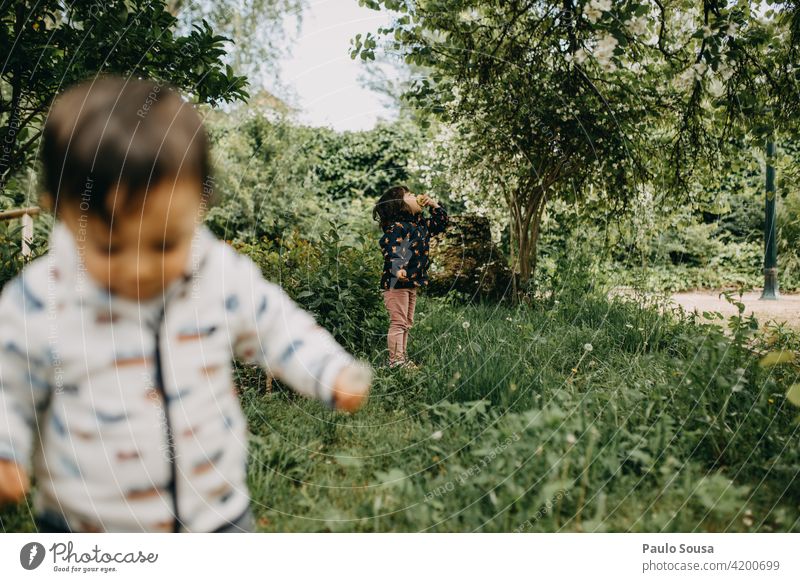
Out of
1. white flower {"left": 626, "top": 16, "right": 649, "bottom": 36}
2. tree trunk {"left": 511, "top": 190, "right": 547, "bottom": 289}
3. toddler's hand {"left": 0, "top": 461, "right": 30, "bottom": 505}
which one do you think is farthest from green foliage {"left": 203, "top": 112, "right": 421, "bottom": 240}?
toddler's hand {"left": 0, "top": 461, "right": 30, "bottom": 505}

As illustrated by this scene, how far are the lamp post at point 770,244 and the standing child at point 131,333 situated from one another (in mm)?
3664

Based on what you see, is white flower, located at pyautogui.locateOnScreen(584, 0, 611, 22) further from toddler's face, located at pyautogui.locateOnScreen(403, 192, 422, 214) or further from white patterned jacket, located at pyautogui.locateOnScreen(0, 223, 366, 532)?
white patterned jacket, located at pyautogui.locateOnScreen(0, 223, 366, 532)

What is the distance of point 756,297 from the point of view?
3.99 meters

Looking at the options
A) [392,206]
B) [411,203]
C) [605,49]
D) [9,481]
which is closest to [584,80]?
[605,49]

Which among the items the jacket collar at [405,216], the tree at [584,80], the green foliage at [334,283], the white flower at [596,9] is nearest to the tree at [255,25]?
the tree at [584,80]

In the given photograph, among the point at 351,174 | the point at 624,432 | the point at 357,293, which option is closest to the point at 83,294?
the point at 624,432

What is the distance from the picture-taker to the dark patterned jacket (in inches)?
150

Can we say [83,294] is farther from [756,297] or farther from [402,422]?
[756,297]

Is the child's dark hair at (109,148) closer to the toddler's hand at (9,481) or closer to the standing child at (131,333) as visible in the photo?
the standing child at (131,333)

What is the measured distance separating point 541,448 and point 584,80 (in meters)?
3.18

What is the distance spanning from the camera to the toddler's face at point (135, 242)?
3.74 ft

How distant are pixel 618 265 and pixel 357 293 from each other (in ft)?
8.51

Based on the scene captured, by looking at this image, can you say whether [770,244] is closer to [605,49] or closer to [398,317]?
[605,49]

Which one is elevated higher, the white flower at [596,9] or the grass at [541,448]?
the white flower at [596,9]
